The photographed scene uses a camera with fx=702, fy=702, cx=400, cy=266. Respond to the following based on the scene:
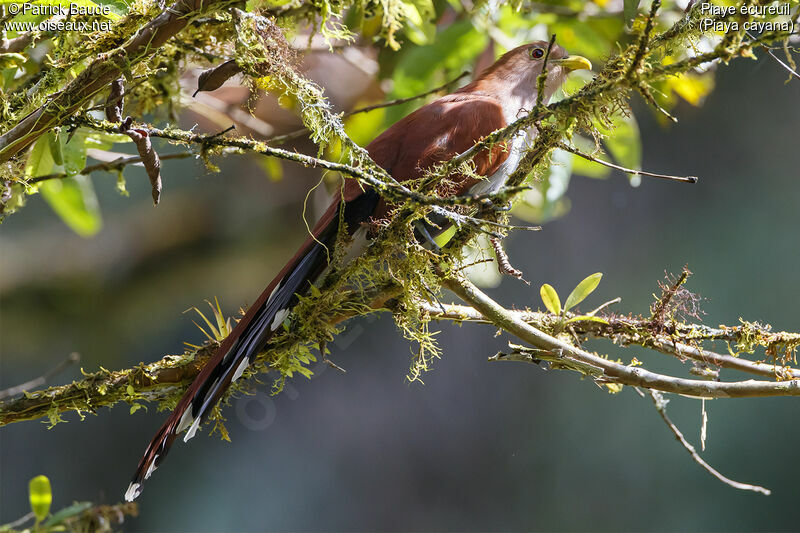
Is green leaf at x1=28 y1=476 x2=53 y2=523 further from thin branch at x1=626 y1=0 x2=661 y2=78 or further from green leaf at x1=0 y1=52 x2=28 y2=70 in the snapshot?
thin branch at x1=626 y1=0 x2=661 y2=78

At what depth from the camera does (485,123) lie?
4.83 ft

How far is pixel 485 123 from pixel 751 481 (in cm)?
291

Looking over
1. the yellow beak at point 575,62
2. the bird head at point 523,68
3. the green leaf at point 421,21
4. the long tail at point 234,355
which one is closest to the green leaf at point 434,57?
the green leaf at point 421,21

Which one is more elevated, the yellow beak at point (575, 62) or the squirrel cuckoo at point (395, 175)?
the yellow beak at point (575, 62)

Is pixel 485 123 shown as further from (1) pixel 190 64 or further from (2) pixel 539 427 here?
(2) pixel 539 427

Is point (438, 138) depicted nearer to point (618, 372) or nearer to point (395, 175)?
point (395, 175)

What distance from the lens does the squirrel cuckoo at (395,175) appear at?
3.66 feet

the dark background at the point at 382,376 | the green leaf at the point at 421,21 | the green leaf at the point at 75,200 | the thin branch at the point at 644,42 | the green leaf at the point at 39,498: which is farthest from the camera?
the dark background at the point at 382,376

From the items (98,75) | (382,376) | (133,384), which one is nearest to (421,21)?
(98,75)

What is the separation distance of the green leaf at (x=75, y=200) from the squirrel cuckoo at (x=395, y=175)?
576 mm

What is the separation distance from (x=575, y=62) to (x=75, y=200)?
4.17 ft

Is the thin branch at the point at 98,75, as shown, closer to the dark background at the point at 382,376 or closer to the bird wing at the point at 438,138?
the bird wing at the point at 438,138

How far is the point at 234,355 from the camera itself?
1135 millimetres

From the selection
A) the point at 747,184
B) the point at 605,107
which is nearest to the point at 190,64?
the point at 605,107
